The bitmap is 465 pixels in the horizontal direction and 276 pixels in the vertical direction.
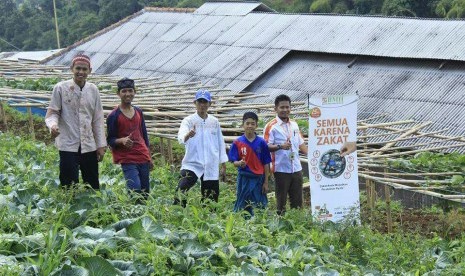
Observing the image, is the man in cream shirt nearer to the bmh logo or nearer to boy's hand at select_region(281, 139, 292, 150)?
boy's hand at select_region(281, 139, 292, 150)

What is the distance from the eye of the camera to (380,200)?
40.5 ft

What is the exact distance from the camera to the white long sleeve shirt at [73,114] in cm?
841

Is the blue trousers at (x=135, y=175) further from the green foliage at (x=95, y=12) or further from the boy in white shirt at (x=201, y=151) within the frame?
the green foliage at (x=95, y=12)

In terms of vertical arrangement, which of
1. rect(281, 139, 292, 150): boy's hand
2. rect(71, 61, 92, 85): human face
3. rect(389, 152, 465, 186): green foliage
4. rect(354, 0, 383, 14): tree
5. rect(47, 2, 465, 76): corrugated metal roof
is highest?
rect(354, 0, 383, 14): tree

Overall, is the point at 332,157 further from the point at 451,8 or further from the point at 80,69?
the point at 451,8

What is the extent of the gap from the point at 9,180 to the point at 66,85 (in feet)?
3.54

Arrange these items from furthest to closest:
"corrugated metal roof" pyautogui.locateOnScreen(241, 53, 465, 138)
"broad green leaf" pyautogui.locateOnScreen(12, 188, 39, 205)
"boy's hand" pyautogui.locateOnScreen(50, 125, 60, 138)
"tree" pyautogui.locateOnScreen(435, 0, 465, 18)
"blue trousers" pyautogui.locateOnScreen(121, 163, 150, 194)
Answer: "tree" pyautogui.locateOnScreen(435, 0, 465, 18)
"corrugated metal roof" pyautogui.locateOnScreen(241, 53, 465, 138)
"blue trousers" pyautogui.locateOnScreen(121, 163, 150, 194)
"boy's hand" pyautogui.locateOnScreen(50, 125, 60, 138)
"broad green leaf" pyautogui.locateOnScreen(12, 188, 39, 205)

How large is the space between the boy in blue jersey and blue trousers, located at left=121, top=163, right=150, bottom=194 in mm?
929

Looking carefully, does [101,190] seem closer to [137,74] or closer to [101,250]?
[101,250]

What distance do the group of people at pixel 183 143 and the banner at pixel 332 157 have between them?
5.2 inches

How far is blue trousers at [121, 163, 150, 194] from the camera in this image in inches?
355

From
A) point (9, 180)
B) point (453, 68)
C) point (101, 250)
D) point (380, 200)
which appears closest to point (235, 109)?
point (453, 68)

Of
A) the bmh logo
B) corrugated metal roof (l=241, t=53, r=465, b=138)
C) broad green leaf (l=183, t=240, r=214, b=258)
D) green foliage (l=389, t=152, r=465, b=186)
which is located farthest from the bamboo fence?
broad green leaf (l=183, t=240, r=214, b=258)

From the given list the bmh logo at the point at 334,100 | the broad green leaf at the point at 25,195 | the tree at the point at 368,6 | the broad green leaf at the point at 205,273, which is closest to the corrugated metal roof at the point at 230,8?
the tree at the point at 368,6
